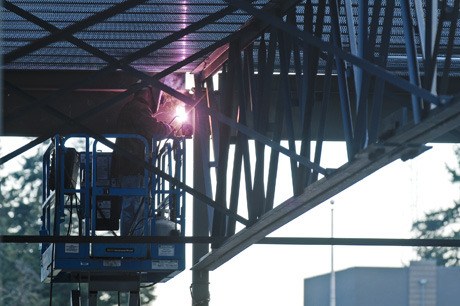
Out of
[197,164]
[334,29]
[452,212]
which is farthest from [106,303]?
[334,29]

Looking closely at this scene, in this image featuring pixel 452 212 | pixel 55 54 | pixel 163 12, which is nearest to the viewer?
pixel 163 12

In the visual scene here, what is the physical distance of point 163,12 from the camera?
18.5m

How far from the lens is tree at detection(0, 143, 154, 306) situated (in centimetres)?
6850

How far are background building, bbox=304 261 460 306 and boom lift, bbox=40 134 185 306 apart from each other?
69806mm

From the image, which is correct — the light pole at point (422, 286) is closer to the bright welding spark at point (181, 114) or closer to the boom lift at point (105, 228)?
the bright welding spark at point (181, 114)

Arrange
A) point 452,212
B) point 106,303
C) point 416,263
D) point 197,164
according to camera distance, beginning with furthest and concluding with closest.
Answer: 1. point 416,263
2. point 452,212
3. point 106,303
4. point 197,164

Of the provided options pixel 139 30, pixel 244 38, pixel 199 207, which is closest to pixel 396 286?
pixel 199 207

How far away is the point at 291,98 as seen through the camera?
55.8 feet

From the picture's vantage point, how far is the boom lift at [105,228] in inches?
730

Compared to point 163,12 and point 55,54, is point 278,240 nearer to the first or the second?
point 163,12

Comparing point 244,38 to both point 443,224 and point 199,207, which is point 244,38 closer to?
point 199,207

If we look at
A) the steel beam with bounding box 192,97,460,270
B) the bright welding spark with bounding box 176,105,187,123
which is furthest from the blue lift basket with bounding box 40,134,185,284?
the steel beam with bounding box 192,97,460,270

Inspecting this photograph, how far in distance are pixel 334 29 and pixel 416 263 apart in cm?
7827

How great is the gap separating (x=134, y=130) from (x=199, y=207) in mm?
3748
